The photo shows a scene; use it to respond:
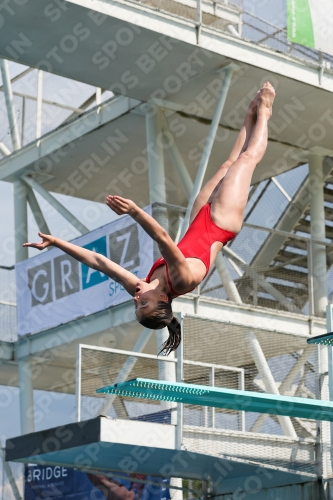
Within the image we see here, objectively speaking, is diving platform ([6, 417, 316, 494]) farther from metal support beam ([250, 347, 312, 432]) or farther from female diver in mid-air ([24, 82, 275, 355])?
female diver in mid-air ([24, 82, 275, 355])

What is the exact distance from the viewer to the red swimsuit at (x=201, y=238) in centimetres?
809

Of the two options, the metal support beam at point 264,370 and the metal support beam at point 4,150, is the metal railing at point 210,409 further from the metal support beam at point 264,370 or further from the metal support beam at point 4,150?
the metal support beam at point 4,150

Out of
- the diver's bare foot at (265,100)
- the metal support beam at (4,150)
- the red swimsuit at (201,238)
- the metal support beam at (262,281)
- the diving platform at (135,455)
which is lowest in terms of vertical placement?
the diving platform at (135,455)

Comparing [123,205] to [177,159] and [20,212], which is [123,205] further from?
[20,212]

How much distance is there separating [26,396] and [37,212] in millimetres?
3771

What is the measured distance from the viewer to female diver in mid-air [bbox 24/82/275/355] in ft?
25.3

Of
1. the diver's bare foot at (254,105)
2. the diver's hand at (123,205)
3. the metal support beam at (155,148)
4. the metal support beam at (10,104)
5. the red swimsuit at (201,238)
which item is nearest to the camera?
the diver's hand at (123,205)

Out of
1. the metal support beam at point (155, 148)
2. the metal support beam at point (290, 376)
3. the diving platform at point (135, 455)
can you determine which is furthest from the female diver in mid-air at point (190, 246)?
the metal support beam at point (155, 148)

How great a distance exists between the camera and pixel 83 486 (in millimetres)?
15914

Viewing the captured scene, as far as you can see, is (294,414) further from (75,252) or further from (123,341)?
(123,341)

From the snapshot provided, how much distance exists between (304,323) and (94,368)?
484 centimetres

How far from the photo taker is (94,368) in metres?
13.9

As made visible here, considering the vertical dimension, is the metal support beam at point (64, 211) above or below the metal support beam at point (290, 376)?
above

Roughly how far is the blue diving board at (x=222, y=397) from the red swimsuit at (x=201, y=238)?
1.16 metres
